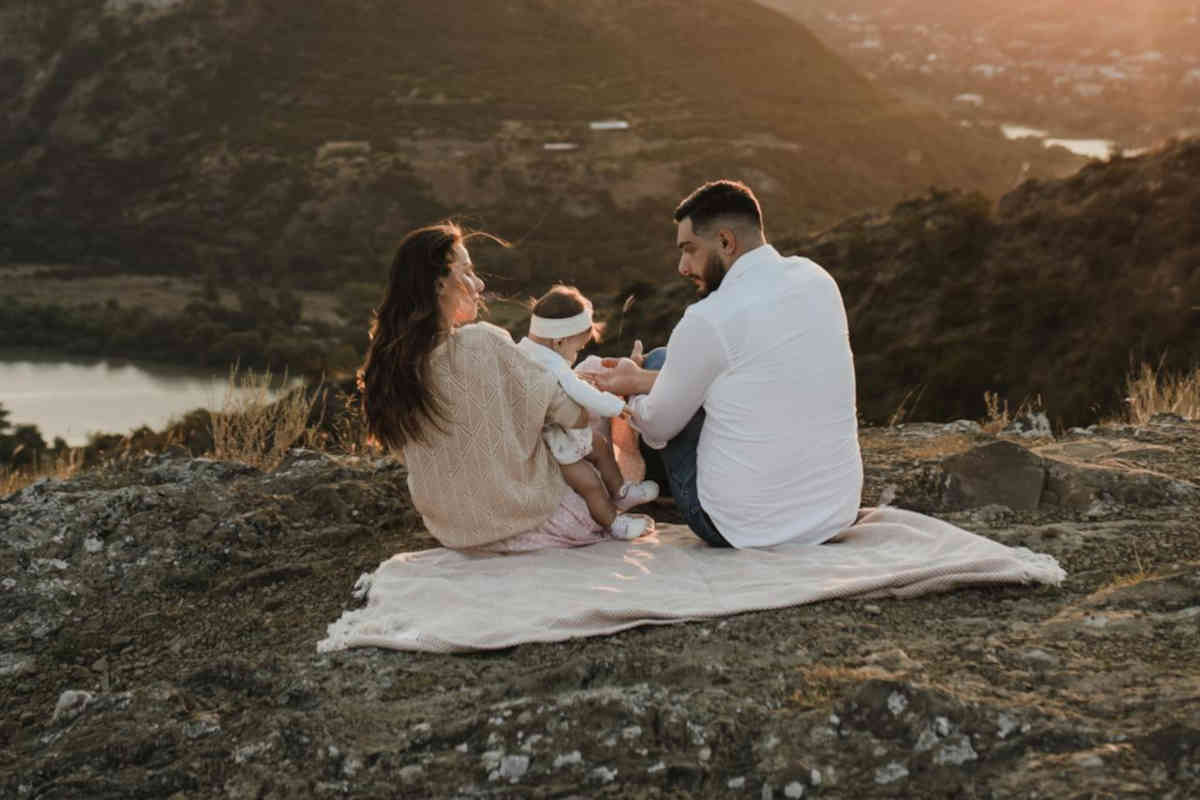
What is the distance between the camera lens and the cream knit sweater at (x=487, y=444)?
12.5ft

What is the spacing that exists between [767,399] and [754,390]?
0.05 metres

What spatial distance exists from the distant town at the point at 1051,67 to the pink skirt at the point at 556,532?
71.1 meters

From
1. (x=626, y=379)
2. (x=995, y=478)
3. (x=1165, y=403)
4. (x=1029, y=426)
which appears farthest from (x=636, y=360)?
(x=1165, y=403)

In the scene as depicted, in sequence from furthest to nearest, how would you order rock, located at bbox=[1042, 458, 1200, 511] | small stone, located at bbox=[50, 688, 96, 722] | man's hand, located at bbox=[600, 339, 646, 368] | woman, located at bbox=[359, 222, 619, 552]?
rock, located at bbox=[1042, 458, 1200, 511]
man's hand, located at bbox=[600, 339, 646, 368]
woman, located at bbox=[359, 222, 619, 552]
small stone, located at bbox=[50, 688, 96, 722]

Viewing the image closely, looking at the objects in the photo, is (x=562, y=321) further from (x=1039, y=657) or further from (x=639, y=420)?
Result: (x=1039, y=657)

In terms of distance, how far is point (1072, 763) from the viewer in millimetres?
2465

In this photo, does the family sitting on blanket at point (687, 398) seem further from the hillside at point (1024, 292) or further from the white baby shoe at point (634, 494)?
the hillside at point (1024, 292)

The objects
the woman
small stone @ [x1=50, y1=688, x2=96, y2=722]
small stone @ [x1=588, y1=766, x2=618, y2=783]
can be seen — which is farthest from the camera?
the woman

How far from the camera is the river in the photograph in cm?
2920

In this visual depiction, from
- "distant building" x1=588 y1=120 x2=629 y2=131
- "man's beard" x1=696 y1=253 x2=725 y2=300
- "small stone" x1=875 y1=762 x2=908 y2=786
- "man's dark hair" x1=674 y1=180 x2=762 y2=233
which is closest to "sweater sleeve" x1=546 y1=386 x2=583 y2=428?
"man's beard" x1=696 y1=253 x2=725 y2=300

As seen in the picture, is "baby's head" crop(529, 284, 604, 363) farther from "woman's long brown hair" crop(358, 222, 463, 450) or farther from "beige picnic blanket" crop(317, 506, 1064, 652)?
"beige picnic blanket" crop(317, 506, 1064, 652)

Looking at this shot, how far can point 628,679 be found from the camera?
305 cm

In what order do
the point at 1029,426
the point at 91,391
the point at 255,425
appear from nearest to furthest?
the point at 255,425
the point at 1029,426
the point at 91,391

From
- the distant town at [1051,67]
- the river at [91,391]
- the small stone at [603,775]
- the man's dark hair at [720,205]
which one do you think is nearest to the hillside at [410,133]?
the distant town at [1051,67]
